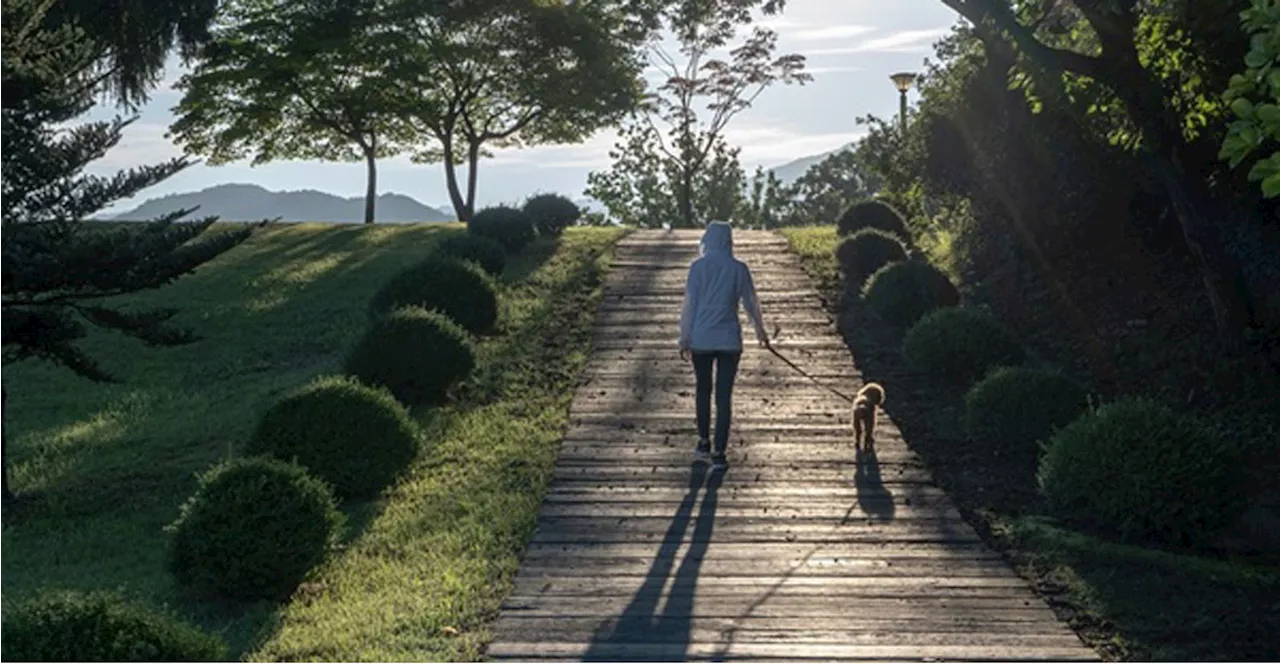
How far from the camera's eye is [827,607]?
26.0ft

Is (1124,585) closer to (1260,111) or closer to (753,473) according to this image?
(1260,111)

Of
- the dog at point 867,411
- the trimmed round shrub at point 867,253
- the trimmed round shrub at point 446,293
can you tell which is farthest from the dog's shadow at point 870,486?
the trimmed round shrub at point 867,253

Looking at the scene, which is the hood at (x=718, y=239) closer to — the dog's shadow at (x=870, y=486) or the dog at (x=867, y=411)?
the dog at (x=867, y=411)

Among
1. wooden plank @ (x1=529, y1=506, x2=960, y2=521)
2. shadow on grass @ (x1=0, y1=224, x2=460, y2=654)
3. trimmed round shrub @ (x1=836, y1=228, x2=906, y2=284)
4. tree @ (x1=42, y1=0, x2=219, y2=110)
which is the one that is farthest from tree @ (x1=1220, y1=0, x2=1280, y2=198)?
tree @ (x1=42, y1=0, x2=219, y2=110)

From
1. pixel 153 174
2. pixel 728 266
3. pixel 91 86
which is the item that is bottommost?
pixel 728 266

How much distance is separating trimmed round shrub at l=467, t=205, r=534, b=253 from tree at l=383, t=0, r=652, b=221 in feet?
43.1

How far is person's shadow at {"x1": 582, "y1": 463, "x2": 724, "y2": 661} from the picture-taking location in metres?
7.14

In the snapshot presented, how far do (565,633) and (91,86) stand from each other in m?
8.46

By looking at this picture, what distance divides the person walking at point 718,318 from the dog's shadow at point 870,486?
4.05 feet

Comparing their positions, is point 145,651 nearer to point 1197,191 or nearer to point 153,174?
point 153,174

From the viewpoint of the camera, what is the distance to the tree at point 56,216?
1188cm

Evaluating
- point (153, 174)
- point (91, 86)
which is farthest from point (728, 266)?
point (91, 86)

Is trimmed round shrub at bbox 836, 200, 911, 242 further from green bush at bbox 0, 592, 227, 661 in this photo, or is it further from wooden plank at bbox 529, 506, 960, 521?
green bush at bbox 0, 592, 227, 661

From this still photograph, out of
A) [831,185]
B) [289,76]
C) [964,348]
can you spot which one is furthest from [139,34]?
[831,185]
